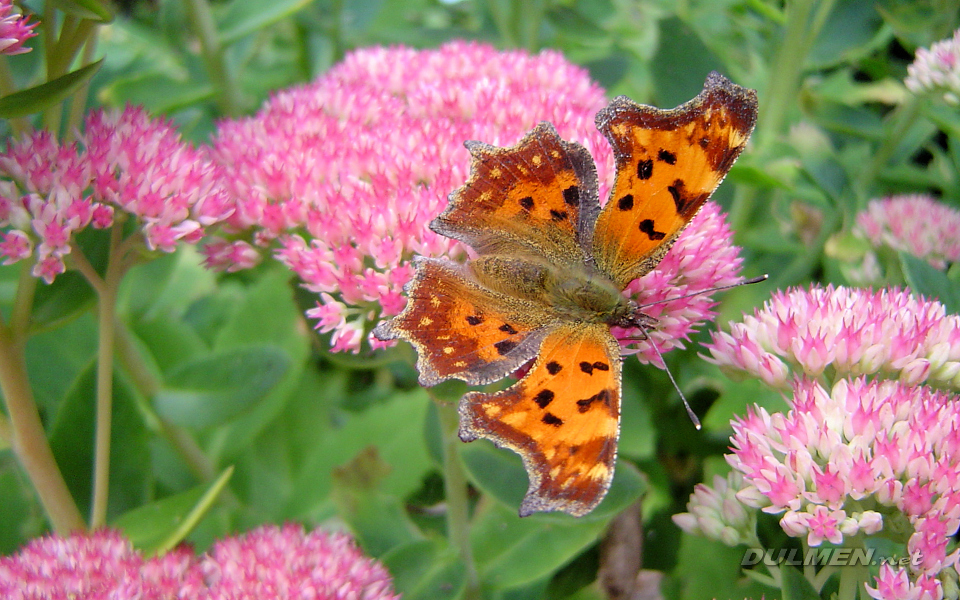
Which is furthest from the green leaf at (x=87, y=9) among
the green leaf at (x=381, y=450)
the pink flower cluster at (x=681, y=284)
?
the green leaf at (x=381, y=450)

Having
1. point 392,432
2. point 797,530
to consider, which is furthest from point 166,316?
point 797,530

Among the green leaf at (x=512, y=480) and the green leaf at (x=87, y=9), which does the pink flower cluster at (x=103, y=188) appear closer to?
the green leaf at (x=87, y=9)

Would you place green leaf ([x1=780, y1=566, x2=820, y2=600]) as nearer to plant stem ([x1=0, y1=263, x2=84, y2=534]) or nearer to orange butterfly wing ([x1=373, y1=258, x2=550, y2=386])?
orange butterfly wing ([x1=373, y1=258, x2=550, y2=386])

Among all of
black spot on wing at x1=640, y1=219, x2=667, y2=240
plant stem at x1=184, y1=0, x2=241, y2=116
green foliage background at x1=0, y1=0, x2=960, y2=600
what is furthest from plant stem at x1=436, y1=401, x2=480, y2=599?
plant stem at x1=184, y1=0, x2=241, y2=116

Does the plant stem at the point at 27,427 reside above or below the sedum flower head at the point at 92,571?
above

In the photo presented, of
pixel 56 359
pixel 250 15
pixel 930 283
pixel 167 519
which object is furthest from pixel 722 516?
pixel 250 15

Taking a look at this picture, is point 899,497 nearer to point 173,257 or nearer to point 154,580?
point 154,580
